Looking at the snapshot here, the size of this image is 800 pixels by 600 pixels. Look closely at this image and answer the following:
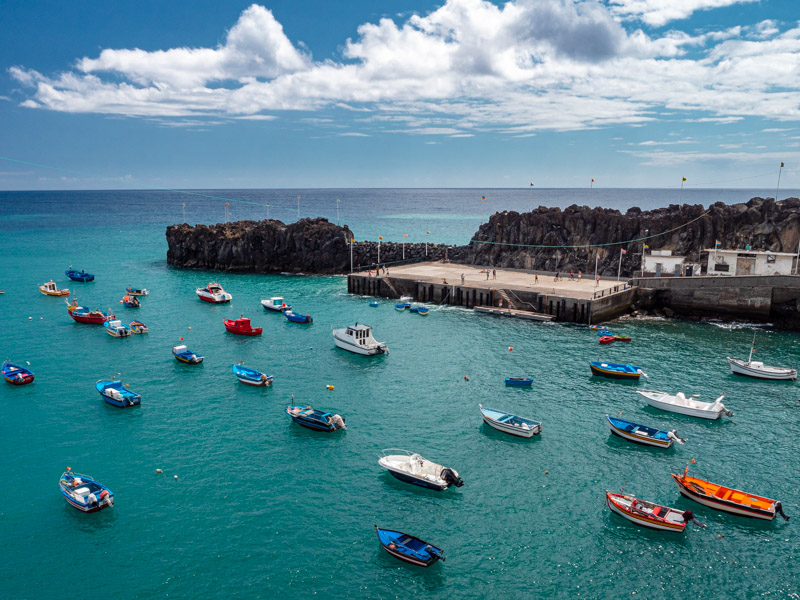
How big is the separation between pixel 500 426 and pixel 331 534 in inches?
664

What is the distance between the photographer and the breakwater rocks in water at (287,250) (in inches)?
4528

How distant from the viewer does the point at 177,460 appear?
38.0 m

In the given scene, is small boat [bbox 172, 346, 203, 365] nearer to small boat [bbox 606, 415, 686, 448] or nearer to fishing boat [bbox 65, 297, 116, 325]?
fishing boat [bbox 65, 297, 116, 325]

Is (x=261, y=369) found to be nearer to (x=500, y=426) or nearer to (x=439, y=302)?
(x=500, y=426)

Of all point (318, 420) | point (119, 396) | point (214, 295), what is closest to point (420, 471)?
point (318, 420)

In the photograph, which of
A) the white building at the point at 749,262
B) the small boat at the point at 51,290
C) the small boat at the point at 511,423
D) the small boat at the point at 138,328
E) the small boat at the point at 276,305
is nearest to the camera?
the small boat at the point at 511,423

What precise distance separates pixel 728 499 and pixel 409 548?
→ 20.0 meters

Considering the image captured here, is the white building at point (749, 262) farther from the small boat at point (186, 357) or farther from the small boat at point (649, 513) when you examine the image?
the small boat at point (186, 357)

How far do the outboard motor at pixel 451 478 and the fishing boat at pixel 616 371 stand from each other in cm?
2496

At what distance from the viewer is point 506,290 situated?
80688 mm

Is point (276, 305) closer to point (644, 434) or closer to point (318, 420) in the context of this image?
point (318, 420)

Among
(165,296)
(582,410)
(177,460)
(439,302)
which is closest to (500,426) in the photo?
(582,410)

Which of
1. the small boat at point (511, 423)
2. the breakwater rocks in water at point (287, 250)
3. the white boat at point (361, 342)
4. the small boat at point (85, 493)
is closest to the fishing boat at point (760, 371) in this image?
the small boat at point (511, 423)

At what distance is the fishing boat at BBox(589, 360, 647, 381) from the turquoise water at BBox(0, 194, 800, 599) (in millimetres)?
1557
